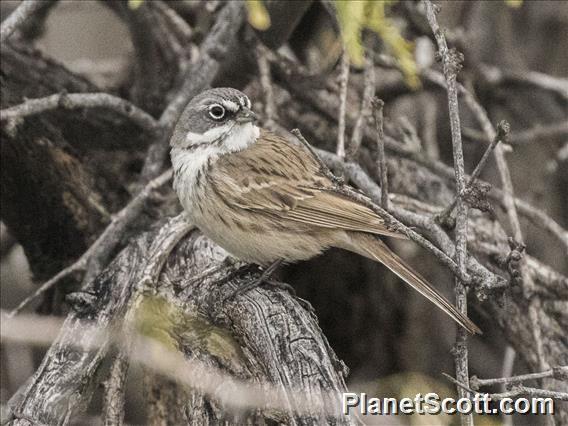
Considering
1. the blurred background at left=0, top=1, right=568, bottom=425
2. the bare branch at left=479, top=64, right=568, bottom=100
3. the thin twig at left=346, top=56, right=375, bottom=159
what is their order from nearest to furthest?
the thin twig at left=346, top=56, right=375, bottom=159, the blurred background at left=0, top=1, right=568, bottom=425, the bare branch at left=479, top=64, right=568, bottom=100

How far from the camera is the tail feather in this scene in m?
4.40

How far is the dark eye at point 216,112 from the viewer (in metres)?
5.18

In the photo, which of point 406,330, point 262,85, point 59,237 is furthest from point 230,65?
point 406,330

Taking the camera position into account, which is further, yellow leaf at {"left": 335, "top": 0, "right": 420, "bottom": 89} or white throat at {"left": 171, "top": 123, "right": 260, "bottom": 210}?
white throat at {"left": 171, "top": 123, "right": 260, "bottom": 210}

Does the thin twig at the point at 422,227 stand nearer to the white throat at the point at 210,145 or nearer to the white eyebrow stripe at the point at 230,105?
the white throat at the point at 210,145

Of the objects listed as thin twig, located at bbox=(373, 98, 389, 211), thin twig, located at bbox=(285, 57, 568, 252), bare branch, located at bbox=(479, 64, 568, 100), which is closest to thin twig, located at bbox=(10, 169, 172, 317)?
thin twig, located at bbox=(285, 57, 568, 252)

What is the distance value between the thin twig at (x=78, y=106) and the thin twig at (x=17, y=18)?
376 mm

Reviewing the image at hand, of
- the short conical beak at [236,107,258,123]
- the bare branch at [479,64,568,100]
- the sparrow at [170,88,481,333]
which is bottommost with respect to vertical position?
the sparrow at [170,88,481,333]

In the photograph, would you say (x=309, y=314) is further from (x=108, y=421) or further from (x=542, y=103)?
(x=542, y=103)

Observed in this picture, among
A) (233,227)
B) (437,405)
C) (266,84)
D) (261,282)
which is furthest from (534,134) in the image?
(261,282)

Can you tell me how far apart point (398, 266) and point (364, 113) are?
125 cm

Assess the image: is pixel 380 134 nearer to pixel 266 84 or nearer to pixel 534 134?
pixel 266 84

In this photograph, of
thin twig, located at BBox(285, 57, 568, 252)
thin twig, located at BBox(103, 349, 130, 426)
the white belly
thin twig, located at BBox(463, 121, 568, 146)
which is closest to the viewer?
thin twig, located at BBox(103, 349, 130, 426)

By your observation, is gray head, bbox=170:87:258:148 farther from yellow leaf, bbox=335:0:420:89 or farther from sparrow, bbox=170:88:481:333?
yellow leaf, bbox=335:0:420:89
